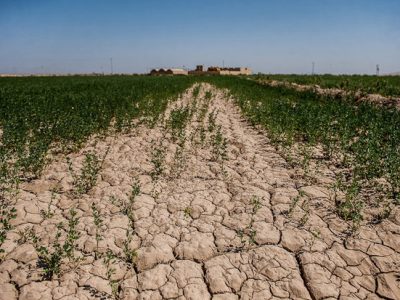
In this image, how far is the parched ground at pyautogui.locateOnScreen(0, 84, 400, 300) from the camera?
2977 millimetres

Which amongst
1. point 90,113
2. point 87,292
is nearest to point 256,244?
point 87,292

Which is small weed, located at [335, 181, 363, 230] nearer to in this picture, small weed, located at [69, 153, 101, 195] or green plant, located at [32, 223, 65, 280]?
green plant, located at [32, 223, 65, 280]

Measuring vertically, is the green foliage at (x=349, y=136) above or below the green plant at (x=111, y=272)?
above

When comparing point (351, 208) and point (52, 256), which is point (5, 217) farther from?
point (351, 208)

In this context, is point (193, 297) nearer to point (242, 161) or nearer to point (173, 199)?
point (173, 199)

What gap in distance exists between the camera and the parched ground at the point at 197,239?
9.77 ft

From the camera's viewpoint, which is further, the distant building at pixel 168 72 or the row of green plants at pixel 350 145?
the distant building at pixel 168 72

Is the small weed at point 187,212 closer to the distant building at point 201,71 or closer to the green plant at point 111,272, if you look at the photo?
the green plant at point 111,272

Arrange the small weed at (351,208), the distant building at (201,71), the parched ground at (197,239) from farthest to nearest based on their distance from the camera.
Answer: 1. the distant building at (201,71)
2. the small weed at (351,208)
3. the parched ground at (197,239)

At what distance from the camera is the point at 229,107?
13688 mm

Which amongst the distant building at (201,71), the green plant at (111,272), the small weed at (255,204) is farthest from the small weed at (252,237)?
the distant building at (201,71)

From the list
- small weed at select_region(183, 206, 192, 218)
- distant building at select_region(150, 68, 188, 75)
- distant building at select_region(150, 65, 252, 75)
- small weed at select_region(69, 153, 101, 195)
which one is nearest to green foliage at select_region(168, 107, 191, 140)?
small weed at select_region(69, 153, 101, 195)

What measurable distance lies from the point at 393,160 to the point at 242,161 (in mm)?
2593

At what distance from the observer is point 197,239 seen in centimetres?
370
